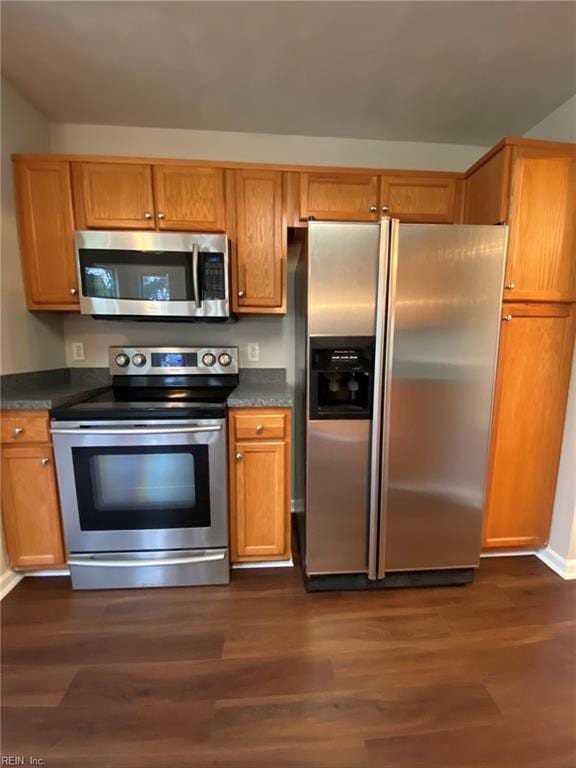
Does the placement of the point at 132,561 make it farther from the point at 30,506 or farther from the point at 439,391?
the point at 439,391

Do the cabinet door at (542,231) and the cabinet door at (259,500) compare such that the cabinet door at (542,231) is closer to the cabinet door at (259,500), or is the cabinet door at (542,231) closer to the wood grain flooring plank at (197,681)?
the cabinet door at (259,500)

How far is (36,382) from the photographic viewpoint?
1.89 m

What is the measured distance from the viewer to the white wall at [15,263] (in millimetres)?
Answer: 1692

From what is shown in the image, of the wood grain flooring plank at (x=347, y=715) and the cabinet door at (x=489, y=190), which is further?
the cabinet door at (x=489, y=190)

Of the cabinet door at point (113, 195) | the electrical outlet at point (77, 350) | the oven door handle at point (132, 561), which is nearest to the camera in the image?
the oven door handle at point (132, 561)

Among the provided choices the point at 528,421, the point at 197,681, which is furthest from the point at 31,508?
the point at 528,421

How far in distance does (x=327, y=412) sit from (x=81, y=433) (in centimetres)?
119

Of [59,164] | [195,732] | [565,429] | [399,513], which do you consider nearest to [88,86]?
[59,164]

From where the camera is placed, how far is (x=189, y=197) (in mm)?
1828

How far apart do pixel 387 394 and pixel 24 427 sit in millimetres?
1765

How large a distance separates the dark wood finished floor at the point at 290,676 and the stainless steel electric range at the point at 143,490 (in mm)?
139

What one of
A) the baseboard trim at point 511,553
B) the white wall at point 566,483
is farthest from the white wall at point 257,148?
the baseboard trim at point 511,553

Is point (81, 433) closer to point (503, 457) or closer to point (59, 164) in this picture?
point (59, 164)

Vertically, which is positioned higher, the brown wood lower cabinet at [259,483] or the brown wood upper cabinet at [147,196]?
the brown wood upper cabinet at [147,196]
